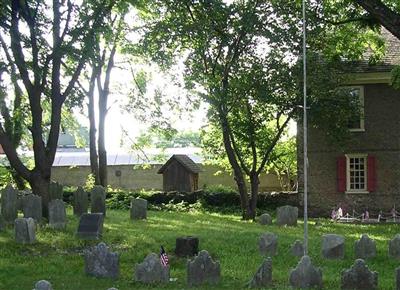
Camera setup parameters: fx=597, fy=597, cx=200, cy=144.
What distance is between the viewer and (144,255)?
43.7 feet

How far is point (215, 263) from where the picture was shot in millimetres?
10672

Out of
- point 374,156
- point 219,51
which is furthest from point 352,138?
point 219,51

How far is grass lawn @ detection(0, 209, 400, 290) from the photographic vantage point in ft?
35.0

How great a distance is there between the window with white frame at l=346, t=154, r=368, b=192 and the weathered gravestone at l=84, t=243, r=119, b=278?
62.5 feet

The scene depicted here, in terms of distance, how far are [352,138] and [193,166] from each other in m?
Result: 13.1

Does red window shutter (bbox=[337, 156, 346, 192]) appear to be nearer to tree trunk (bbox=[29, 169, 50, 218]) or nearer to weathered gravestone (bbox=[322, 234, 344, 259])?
tree trunk (bbox=[29, 169, 50, 218])

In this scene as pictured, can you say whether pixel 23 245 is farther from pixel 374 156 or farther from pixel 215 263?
pixel 374 156

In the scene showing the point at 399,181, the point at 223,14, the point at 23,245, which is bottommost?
the point at 23,245

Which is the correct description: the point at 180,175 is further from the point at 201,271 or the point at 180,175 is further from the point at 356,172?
the point at 201,271

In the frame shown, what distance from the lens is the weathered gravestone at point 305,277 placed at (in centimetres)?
1008

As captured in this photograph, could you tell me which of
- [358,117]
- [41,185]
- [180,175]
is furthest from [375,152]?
[41,185]

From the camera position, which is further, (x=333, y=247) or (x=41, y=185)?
(x=41, y=185)

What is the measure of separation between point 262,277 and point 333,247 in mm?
3539

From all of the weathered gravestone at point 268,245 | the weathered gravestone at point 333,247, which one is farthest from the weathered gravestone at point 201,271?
the weathered gravestone at point 333,247
